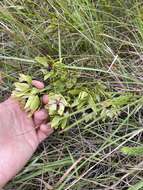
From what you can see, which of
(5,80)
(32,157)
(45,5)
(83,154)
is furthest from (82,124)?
(45,5)

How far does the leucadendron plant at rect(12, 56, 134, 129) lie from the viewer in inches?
53.9

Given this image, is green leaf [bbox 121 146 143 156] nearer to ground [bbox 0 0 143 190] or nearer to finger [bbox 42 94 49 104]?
ground [bbox 0 0 143 190]

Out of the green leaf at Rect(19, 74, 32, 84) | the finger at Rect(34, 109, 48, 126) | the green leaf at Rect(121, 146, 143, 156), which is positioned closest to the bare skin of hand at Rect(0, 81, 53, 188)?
the finger at Rect(34, 109, 48, 126)

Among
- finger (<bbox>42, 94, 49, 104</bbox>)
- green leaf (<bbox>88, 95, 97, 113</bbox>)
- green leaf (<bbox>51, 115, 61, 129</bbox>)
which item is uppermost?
finger (<bbox>42, 94, 49, 104</bbox>)

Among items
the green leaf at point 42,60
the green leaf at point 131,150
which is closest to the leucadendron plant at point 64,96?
the green leaf at point 42,60

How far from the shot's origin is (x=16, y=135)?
1.51 meters

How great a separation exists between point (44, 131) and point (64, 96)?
0.15 m

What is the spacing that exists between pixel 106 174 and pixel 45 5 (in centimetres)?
64

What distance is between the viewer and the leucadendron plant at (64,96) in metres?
1.37

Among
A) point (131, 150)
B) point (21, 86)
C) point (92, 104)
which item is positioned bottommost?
point (131, 150)

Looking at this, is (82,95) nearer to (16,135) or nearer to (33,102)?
(33,102)

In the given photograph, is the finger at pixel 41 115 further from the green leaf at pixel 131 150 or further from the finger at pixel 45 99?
the green leaf at pixel 131 150

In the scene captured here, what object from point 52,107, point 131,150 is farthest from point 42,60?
point 131,150

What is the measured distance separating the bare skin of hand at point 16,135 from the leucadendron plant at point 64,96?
2.5 inches
